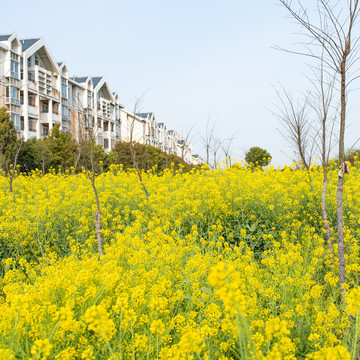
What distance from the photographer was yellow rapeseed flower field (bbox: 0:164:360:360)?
2027 mm

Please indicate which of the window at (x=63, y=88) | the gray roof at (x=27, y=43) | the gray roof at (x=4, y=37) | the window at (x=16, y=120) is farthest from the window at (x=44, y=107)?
the gray roof at (x=4, y=37)

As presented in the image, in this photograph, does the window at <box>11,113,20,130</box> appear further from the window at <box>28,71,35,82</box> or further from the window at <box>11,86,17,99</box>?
the window at <box>28,71,35,82</box>

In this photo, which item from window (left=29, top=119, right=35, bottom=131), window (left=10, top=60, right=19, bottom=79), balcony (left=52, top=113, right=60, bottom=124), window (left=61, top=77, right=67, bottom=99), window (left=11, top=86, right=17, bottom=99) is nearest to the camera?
window (left=10, top=60, right=19, bottom=79)

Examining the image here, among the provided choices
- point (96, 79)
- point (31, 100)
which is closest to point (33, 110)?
point (31, 100)

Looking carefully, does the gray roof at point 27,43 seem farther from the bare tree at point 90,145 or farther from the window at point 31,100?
the bare tree at point 90,145

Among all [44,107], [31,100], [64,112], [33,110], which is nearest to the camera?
[33,110]

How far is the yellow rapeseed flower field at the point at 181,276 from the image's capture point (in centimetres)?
203

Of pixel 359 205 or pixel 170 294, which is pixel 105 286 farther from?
pixel 359 205

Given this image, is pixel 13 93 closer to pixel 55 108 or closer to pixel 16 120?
pixel 16 120

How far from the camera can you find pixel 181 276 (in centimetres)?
338

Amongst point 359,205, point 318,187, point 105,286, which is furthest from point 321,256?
point 105,286

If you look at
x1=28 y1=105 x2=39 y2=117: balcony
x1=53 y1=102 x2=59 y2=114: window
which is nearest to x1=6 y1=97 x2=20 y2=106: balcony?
x1=28 y1=105 x2=39 y2=117: balcony

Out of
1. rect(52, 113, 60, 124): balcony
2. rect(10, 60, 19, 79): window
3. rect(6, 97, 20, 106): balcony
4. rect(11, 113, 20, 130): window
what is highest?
rect(10, 60, 19, 79): window

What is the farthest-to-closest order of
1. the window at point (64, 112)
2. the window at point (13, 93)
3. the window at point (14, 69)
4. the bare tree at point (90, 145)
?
1. the window at point (64, 112)
2. the window at point (13, 93)
3. the window at point (14, 69)
4. the bare tree at point (90, 145)
